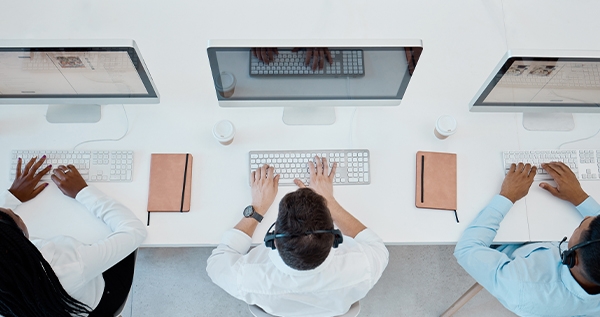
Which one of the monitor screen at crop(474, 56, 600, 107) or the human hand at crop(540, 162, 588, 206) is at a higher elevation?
the monitor screen at crop(474, 56, 600, 107)

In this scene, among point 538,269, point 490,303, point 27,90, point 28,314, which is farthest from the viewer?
point 490,303

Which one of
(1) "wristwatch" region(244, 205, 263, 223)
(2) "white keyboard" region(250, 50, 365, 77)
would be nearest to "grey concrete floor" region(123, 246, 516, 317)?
(1) "wristwatch" region(244, 205, 263, 223)

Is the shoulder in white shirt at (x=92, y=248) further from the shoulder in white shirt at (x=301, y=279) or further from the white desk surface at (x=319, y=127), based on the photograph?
the shoulder in white shirt at (x=301, y=279)

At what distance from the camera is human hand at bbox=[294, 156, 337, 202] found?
1.44 metres

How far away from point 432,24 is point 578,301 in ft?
3.71

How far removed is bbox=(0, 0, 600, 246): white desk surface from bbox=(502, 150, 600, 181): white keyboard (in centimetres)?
4

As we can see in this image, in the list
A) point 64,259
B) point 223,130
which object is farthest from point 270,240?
point 64,259

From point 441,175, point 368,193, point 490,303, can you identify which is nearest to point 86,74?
point 368,193

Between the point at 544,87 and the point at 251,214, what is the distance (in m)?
1.09

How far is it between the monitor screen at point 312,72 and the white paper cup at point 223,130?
96 mm

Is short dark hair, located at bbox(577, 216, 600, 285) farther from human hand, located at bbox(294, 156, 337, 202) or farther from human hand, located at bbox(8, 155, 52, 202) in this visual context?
human hand, located at bbox(8, 155, 52, 202)

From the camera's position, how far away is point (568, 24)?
5.54ft

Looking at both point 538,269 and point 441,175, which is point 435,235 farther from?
point 538,269

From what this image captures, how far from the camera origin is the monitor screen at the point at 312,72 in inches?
45.5
